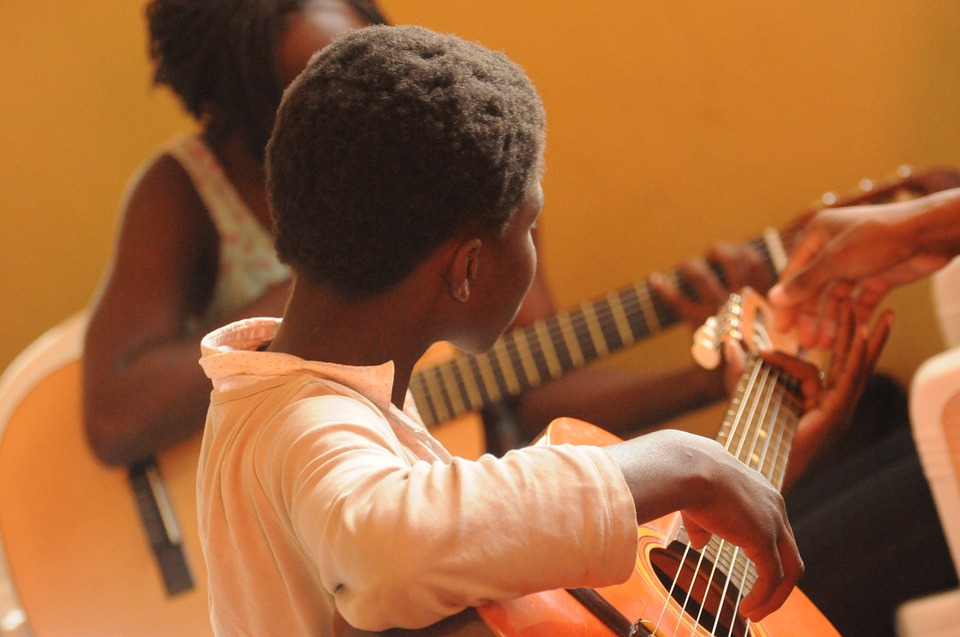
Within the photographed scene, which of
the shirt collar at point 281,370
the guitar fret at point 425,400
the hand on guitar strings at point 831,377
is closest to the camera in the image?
the shirt collar at point 281,370

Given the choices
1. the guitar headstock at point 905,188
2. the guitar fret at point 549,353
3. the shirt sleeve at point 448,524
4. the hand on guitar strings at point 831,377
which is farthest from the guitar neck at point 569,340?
the shirt sleeve at point 448,524

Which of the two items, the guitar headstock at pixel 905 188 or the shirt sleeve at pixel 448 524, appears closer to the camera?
the shirt sleeve at pixel 448 524

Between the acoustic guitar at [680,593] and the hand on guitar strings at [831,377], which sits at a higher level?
the acoustic guitar at [680,593]

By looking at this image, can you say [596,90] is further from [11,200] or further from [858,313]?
[11,200]

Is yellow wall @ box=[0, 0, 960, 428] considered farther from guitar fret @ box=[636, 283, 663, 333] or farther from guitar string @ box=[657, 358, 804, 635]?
guitar string @ box=[657, 358, 804, 635]

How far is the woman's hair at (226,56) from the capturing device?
43.1 inches

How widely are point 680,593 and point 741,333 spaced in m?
0.36

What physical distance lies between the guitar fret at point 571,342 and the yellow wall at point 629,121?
40 centimetres

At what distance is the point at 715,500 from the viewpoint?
552 millimetres

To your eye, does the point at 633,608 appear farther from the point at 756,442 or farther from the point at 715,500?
the point at 756,442

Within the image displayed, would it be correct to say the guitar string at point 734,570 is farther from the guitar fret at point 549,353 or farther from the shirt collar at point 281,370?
the guitar fret at point 549,353

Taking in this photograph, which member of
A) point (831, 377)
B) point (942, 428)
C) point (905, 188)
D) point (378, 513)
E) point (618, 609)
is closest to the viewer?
point (378, 513)

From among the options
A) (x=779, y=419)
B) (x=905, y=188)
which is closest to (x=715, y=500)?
(x=779, y=419)

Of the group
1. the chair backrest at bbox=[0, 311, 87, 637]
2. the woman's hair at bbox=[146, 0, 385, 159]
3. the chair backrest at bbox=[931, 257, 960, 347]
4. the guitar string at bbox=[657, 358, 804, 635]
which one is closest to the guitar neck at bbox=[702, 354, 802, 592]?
the guitar string at bbox=[657, 358, 804, 635]
